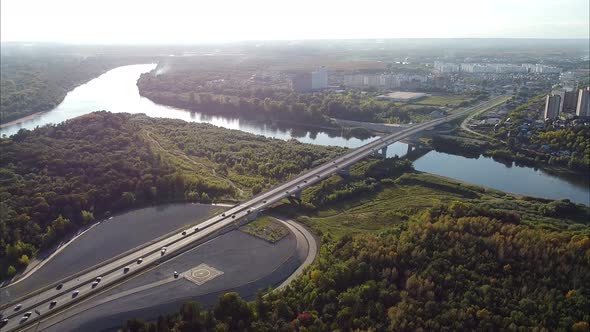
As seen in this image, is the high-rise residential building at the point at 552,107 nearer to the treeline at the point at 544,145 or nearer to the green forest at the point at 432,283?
the treeline at the point at 544,145

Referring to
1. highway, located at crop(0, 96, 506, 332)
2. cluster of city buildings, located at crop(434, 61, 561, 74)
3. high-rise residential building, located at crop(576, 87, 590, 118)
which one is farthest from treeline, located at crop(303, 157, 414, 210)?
cluster of city buildings, located at crop(434, 61, 561, 74)

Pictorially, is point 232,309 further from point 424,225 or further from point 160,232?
point 424,225

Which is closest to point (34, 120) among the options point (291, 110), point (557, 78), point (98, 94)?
point (98, 94)

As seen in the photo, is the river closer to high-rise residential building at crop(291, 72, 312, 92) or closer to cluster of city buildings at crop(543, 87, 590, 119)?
cluster of city buildings at crop(543, 87, 590, 119)

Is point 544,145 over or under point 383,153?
over

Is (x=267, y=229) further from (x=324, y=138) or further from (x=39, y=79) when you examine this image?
(x=39, y=79)

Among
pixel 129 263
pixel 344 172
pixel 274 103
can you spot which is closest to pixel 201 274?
pixel 129 263
